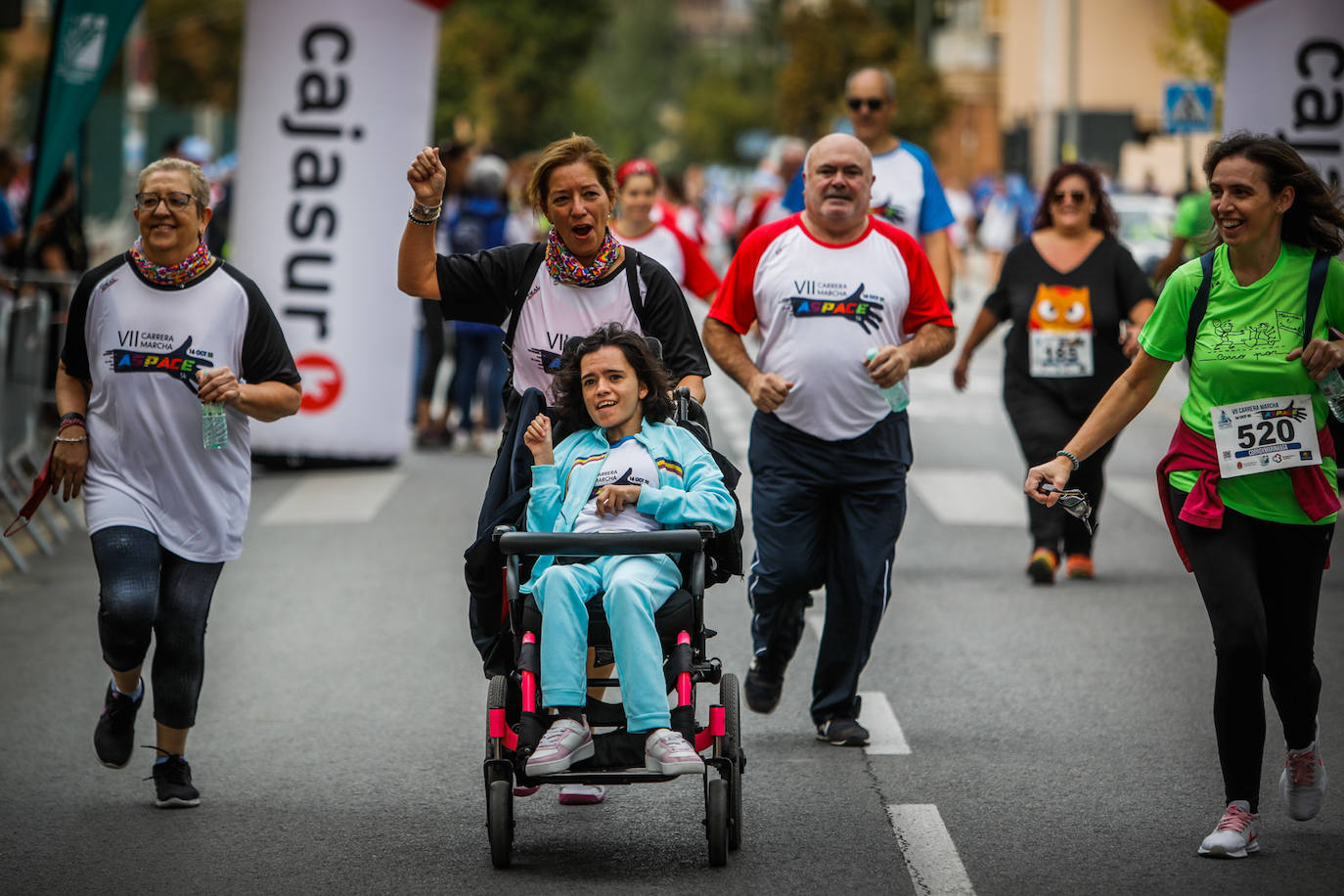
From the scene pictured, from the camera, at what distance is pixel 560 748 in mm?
5434

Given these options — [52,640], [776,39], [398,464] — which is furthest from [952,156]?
[52,640]

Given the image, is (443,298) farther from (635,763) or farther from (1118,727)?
(1118,727)

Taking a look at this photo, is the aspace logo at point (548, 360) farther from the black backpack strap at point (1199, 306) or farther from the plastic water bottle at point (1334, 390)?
the plastic water bottle at point (1334, 390)

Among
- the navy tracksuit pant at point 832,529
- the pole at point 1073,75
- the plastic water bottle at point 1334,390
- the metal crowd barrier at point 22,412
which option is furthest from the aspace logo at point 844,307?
→ the pole at point 1073,75

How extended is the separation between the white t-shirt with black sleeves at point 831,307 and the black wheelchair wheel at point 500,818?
80.6 inches

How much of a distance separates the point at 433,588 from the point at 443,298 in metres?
4.50

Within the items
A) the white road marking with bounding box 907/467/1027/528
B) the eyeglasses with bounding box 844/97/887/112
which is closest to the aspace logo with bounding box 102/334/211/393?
the eyeglasses with bounding box 844/97/887/112

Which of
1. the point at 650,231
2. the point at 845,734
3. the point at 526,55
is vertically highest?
the point at 526,55

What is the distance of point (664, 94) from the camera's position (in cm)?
14412

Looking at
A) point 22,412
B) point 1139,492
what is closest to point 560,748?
point 22,412

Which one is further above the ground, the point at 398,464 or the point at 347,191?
the point at 347,191

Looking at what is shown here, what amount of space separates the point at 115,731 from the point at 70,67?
6.67m

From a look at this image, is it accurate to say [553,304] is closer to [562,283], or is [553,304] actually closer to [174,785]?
[562,283]

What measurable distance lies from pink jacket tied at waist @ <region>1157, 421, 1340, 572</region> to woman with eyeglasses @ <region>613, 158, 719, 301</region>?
17.6 ft
